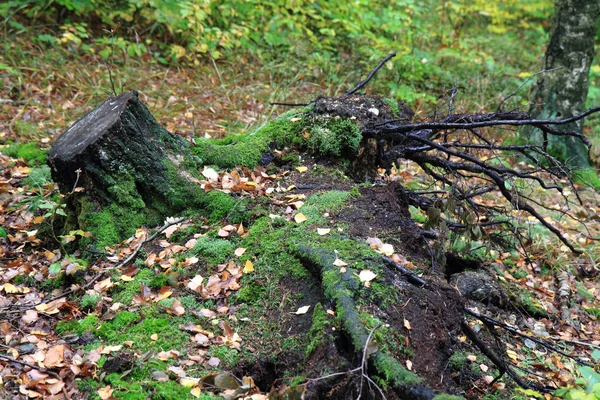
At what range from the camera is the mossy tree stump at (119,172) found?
355 centimetres

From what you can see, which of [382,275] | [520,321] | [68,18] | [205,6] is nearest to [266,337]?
[382,275]

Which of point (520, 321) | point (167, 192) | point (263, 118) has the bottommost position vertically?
Answer: point (520, 321)

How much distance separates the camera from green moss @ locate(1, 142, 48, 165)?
5.17 metres

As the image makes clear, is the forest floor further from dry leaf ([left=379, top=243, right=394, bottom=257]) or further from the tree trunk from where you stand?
the tree trunk

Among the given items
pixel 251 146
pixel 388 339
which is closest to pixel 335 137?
pixel 251 146

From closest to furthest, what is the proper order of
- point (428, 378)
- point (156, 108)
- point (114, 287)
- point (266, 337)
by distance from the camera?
point (428, 378)
point (266, 337)
point (114, 287)
point (156, 108)

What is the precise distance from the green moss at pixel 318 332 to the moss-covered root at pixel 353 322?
9 centimetres

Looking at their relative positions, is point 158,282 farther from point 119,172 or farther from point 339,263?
point 339,263

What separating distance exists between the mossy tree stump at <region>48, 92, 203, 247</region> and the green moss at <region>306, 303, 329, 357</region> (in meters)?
1.64

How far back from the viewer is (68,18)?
8.26 m

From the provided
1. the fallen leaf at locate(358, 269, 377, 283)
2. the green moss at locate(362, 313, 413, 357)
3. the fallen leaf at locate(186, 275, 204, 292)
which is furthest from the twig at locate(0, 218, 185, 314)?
the green moss at locate(362, 313, 413, 357)

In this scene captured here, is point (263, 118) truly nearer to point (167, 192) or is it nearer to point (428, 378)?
point (167, 192)

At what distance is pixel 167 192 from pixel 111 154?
478mm

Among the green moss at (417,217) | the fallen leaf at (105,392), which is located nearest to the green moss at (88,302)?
the fallen leaf at (105,392)
